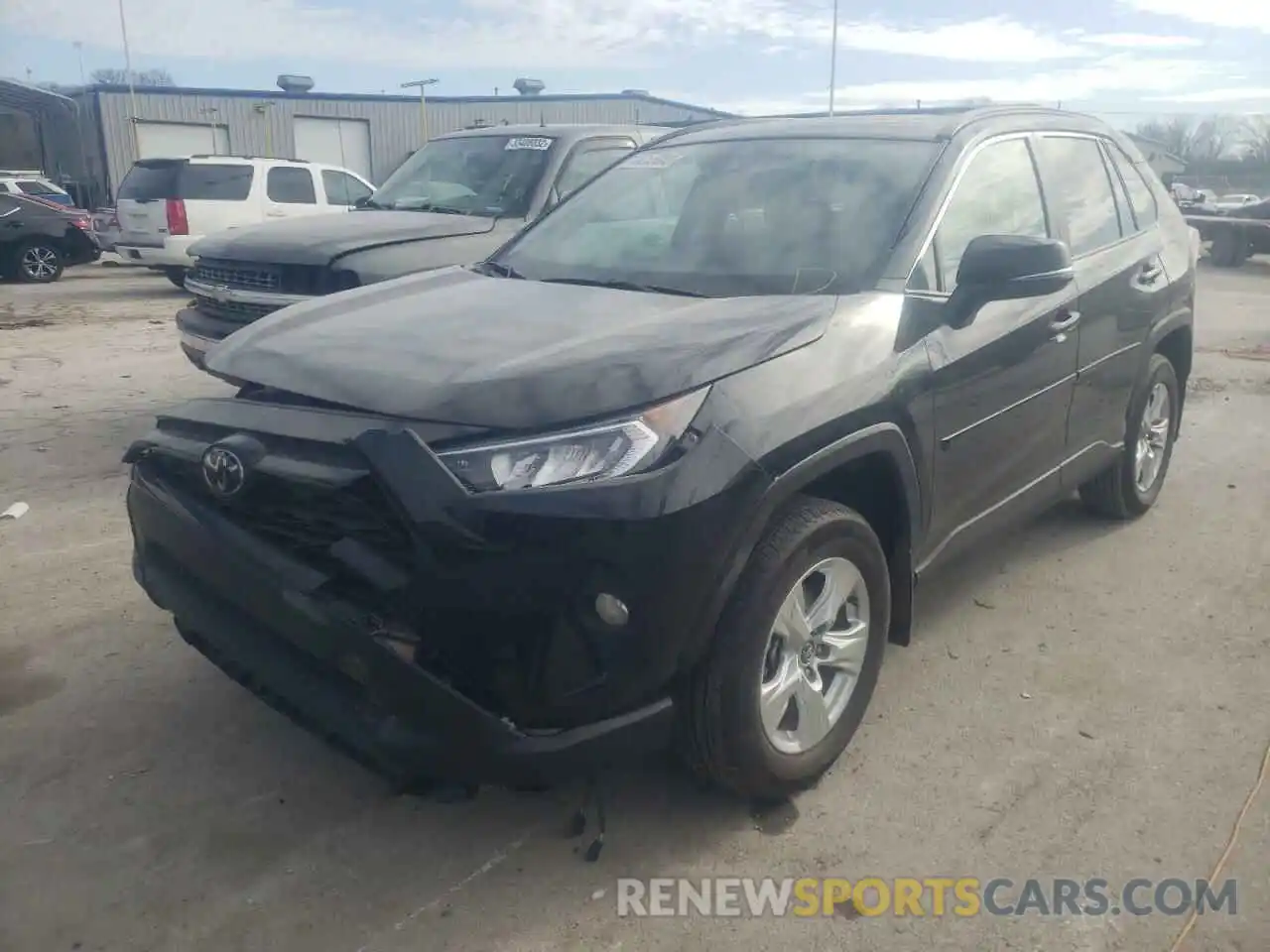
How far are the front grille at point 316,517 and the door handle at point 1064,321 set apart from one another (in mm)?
2561

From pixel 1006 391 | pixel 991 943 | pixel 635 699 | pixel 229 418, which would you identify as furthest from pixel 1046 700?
pixel 229 418

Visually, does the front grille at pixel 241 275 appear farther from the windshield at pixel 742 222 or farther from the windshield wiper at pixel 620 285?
the windshield wiper at pixel 620 285

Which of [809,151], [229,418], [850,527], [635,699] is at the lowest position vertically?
[635,699]

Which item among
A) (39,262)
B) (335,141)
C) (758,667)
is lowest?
(39,262)

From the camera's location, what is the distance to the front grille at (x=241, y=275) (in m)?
6.02

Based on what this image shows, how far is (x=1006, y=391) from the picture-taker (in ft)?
11.9

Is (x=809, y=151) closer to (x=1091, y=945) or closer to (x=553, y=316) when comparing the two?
(x=553, y=316)

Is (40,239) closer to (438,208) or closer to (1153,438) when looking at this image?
(438,208)

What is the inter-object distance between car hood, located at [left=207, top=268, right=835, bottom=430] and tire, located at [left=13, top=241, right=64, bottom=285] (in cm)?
1532

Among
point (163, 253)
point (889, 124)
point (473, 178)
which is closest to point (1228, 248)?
point (473, 178)

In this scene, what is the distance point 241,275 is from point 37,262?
12.6m

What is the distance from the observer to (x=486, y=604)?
7.79 feet

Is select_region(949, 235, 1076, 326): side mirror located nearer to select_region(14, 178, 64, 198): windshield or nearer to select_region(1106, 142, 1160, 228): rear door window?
select_region(1106, 142, 1160, 228): rear door window

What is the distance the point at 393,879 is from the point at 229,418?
4.09 feet
